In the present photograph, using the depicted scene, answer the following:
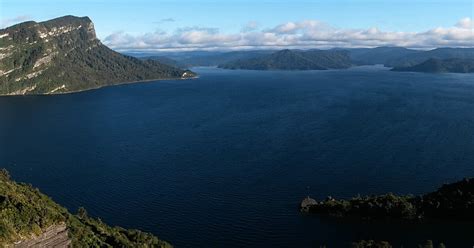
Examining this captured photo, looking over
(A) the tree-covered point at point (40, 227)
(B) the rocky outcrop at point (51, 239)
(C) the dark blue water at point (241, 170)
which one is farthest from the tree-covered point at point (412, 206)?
(B) the rocky outcrop at point (51, 239)

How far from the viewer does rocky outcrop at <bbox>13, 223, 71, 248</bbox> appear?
2118 inches

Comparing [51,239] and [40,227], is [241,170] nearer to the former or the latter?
[51,239]

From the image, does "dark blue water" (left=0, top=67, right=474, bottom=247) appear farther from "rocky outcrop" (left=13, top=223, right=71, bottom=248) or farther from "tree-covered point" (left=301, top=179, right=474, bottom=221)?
"rocky outcrop" (left=13, top=223, right=71, bottom=248)

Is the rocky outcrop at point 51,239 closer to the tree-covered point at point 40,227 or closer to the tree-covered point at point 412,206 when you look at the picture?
the tree-covered point at point 40,227

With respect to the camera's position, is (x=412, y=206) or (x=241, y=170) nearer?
(x=412, y=206)

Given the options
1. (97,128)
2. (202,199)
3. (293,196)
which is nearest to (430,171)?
(293,196)

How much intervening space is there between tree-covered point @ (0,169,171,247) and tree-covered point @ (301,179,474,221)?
3704 cm

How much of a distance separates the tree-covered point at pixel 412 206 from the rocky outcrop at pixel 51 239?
2084 inches

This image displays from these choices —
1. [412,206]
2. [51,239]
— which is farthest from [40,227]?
[412,206]

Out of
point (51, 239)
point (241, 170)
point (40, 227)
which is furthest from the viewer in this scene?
point (241, 170)

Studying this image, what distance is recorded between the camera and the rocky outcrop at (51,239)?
177ft

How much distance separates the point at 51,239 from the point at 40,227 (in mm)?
2125

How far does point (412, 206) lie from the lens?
9669 centimetres

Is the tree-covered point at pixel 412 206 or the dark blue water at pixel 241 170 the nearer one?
the dark blue water at pixel 241 170
